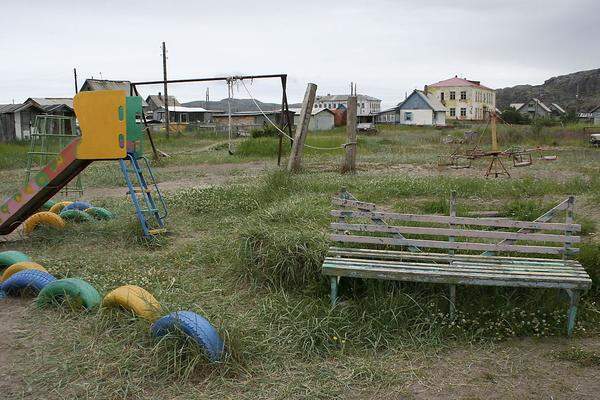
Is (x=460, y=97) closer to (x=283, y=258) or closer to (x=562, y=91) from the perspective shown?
(x=562, y=91)

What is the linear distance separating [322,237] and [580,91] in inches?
4720

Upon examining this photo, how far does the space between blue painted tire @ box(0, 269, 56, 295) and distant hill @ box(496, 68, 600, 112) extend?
108m

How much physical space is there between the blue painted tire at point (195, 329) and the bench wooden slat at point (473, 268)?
126 cm

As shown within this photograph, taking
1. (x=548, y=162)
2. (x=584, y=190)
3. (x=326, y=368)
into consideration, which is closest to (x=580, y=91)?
(x=548, y=162)

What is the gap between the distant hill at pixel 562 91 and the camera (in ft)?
354

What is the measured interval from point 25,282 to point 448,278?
3.61m

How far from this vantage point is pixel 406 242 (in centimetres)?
497

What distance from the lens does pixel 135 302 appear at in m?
4.36

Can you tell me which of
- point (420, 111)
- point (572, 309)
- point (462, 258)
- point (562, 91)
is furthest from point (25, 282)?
point (562, 91)

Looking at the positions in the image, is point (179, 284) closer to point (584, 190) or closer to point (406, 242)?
point (406, 242)

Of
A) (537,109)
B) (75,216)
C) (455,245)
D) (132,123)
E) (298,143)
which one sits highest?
(537,109)

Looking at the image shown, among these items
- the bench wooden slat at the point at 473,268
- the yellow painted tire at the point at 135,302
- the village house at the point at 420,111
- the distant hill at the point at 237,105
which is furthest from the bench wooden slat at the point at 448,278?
the distant hill at the point at 237,105

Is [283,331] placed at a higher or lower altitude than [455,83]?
lower

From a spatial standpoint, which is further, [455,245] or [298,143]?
[298,143]
